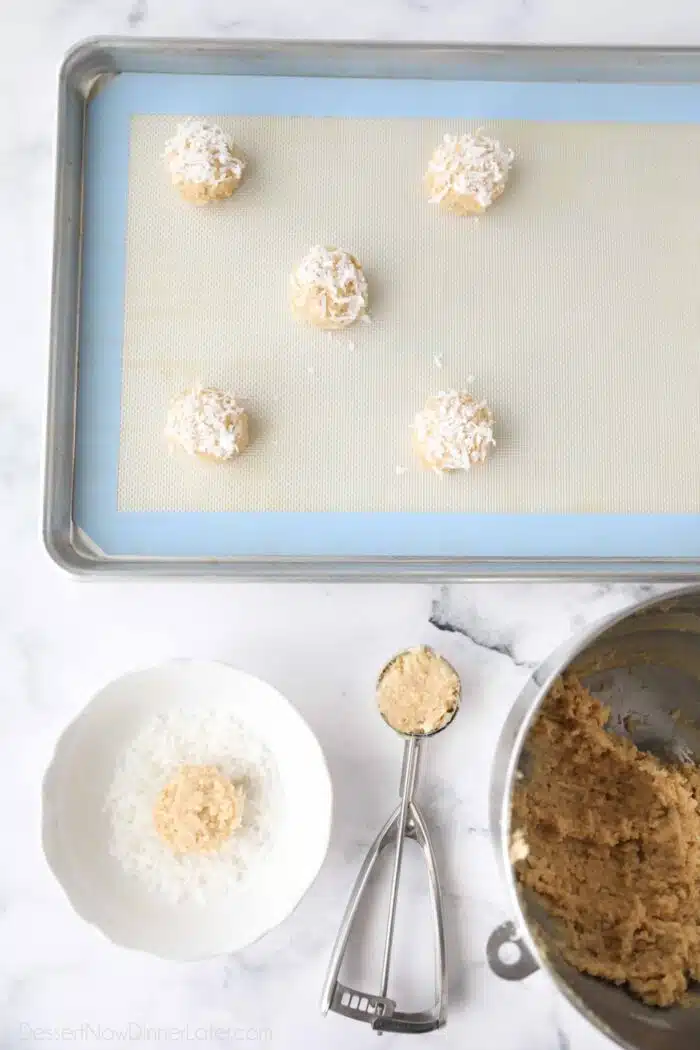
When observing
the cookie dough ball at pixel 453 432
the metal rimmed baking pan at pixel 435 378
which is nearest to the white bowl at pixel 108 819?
the metal rimmed baking pan at pixel 435 378

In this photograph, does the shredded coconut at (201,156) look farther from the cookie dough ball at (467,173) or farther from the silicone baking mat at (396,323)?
the cookie dough ball at (467,173)

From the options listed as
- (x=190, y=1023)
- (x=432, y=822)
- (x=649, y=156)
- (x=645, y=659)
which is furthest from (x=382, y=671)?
(x=649, y=156)

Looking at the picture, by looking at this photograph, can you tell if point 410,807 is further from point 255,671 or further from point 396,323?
point 396,323

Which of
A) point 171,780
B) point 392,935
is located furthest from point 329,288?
point 392,935

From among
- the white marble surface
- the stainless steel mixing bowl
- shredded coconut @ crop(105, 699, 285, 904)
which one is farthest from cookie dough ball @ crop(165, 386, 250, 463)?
the stainless steel mixing bowl

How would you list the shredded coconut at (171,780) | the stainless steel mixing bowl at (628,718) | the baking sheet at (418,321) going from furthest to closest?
the baking sheet at (418,321)
the shredded coconut at (171,780)
the stainless steel mixing bowl at (628,718)

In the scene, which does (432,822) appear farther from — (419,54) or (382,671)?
(419,54)
